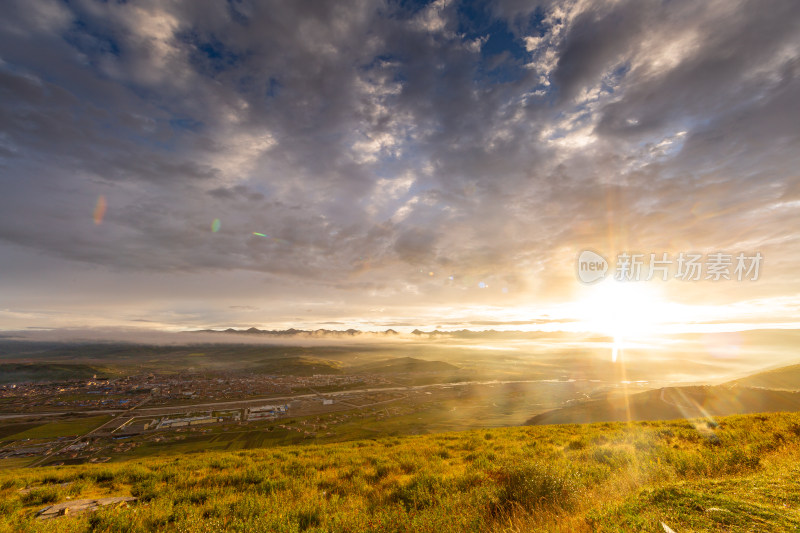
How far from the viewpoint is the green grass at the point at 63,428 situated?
7825 cm

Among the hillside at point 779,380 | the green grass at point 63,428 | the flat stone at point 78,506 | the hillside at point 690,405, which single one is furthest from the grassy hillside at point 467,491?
the green grass at point 63,428

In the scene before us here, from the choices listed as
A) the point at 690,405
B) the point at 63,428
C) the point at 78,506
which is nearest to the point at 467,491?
the point at 78,506

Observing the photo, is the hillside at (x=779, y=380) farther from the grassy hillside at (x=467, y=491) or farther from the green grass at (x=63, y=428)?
the green grass at (x=63, y=428)

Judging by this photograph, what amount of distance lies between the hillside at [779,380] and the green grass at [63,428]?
7127 inches

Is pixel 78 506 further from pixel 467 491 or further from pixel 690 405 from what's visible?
pixel 690 405

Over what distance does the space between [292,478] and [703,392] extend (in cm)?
9200

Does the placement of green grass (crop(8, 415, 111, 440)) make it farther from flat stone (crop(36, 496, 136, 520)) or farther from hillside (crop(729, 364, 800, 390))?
hillside (crop(729, 364, 800, 390))

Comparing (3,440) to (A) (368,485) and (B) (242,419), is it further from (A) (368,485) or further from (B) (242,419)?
(A) (368,485)

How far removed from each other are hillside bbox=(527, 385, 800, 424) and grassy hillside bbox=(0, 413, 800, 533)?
49.4 meters

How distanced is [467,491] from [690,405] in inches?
2983

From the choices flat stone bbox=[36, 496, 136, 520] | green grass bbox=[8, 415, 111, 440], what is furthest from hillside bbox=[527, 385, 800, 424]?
green grass bbox=[8, 415, 111, 440]

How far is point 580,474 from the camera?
34.4ft

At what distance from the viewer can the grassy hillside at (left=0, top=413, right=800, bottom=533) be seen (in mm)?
6625

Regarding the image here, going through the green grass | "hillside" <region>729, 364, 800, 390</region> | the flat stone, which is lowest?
the green grass
